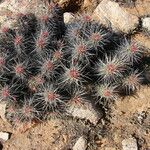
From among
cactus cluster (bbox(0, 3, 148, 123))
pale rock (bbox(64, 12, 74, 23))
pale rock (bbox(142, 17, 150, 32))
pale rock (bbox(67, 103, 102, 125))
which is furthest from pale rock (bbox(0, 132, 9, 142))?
pale rock (bbox(142, 17, 150, 32))

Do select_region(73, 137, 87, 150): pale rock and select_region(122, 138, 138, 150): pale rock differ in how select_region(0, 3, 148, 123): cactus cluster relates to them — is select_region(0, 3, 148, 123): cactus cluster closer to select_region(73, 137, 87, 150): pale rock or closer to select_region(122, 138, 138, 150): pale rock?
select_region(73, 137, 87, 150): pale rock

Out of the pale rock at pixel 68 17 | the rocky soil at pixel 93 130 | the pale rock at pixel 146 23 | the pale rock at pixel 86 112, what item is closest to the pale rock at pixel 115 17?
the pale rock at pixel 146 23

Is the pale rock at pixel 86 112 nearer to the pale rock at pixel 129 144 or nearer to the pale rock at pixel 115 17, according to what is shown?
the pale rock at pixel 129 144

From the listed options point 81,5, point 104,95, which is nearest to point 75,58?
point 104,95

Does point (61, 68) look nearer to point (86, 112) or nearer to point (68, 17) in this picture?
point (86, 112)

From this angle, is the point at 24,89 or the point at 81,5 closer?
the point at 24,89

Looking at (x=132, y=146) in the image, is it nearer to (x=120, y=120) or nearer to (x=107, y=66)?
(x=120, y=120)
